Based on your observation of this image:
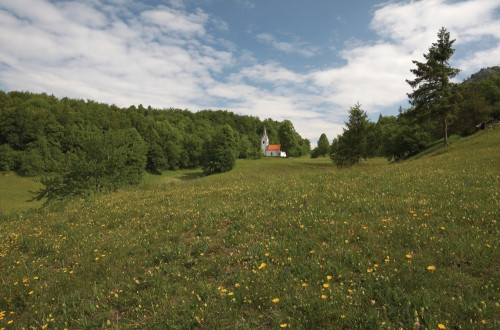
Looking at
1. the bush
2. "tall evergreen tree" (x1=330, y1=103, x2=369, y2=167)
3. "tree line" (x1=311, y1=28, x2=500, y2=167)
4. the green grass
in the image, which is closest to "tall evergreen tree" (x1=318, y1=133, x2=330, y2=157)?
"tree line" (x1=311, y1=28, x2=500, y2=167)

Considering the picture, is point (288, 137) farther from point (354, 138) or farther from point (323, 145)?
point (354, 138)

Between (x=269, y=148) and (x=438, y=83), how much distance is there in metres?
112

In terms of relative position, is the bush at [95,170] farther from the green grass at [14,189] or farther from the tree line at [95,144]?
the green grass at [14,189]

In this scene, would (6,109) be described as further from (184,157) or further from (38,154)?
(184,157)

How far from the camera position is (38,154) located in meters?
73.3

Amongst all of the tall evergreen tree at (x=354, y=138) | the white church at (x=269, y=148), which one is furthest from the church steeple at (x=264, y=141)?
the tall evergreen tree at (x=354, y=138)

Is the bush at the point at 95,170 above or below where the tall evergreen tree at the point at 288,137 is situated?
below

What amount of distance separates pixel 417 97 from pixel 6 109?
111110mm

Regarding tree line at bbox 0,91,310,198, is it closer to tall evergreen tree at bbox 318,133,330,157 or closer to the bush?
the bush

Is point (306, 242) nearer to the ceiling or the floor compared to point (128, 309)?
nearer to the ceiling

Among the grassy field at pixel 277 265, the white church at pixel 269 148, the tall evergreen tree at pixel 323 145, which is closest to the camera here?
the grassy field at pixel 277 265

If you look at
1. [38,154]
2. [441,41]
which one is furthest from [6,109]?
[441,41]

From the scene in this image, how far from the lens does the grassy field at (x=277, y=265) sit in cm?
390

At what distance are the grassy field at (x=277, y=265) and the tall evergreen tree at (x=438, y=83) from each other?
34.8 m
